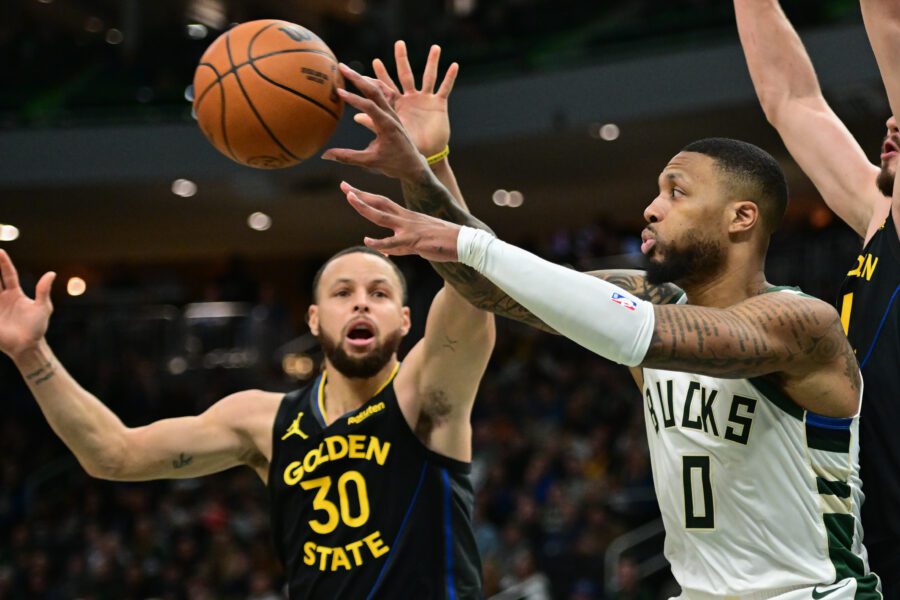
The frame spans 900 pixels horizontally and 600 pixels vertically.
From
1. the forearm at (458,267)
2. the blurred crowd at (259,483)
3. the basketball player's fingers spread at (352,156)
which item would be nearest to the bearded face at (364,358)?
the forearm at (458,267)

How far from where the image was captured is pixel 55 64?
17906mm

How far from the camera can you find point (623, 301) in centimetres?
292

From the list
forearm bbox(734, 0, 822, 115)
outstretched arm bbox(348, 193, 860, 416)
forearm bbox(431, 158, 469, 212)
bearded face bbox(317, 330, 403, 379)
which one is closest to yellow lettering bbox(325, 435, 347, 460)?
bearded face bbox(317, 330, 403, 379)

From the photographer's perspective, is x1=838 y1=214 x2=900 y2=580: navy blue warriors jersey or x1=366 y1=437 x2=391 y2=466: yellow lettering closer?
x1=838 y1=214 x2=900 y2=580: navy blue warriors jersey

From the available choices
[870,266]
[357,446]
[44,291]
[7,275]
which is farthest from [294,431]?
[870,266]

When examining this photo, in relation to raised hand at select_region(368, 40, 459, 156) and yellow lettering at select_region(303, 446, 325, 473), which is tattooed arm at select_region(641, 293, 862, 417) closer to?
raised hand at select_region(368, 40, 459, 156)

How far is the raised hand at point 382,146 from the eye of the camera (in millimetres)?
3277

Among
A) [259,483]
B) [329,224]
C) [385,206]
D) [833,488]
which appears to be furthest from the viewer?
[329,224]

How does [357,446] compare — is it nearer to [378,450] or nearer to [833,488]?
[378,450]

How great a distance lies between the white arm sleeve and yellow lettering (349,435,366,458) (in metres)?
1.58

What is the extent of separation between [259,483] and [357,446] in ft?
32.3

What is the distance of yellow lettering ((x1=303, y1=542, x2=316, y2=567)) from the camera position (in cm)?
423

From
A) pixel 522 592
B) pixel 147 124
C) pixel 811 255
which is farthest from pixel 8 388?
pixel 811 255

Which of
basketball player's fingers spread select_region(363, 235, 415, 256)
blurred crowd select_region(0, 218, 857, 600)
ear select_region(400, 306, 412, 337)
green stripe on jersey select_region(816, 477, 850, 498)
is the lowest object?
blurred crowd select_region(0, 218, 857, 600)
